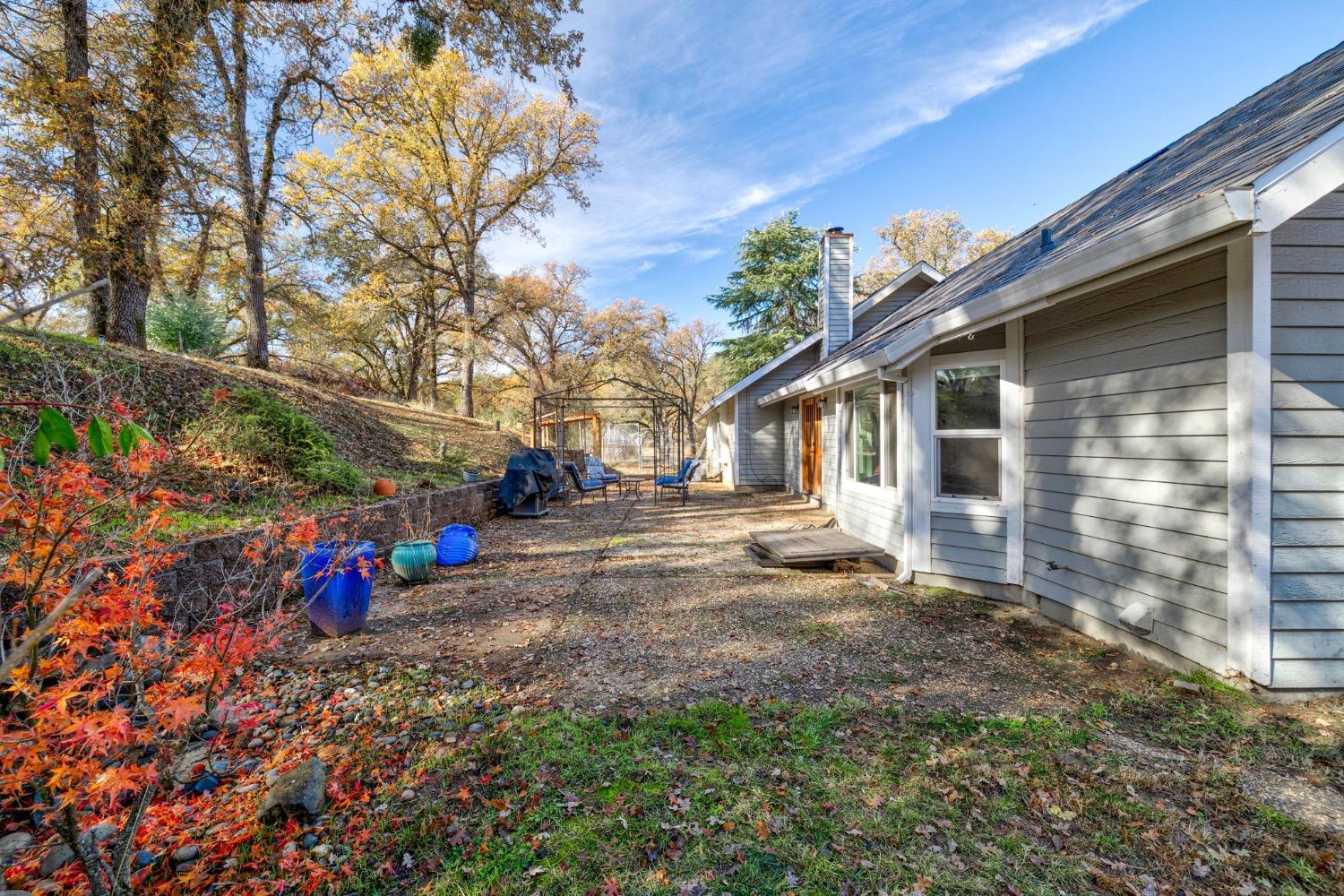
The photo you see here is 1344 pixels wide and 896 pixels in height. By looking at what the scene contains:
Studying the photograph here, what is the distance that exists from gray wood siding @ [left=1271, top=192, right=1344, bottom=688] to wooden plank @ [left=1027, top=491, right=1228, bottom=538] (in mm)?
252

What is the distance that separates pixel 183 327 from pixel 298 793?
35.8 ft

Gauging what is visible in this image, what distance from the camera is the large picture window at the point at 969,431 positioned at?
4727 mm

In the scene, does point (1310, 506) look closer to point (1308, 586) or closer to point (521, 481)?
point (1308, 586)

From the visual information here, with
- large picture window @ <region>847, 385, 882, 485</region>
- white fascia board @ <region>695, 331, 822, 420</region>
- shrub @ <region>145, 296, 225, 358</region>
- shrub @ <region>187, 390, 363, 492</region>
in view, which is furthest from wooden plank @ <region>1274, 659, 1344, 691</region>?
shrub @ <region>145, 296, 225, 358</region>

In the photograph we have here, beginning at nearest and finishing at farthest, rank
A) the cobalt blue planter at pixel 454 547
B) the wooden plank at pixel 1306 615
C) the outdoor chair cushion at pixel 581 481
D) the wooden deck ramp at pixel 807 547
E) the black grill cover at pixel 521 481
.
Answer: the wooden plank at pixel 1306 615, the wooden deck ramp at pixel 807 547, the cobalt blue planter at pixel 454 547, the black grill cover at pixel 521 481, the outdoor chair cushion at pixel 581 481

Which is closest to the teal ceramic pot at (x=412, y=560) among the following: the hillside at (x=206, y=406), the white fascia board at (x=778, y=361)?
the hillside at (x=206, y=406)

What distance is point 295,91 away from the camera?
8102mm

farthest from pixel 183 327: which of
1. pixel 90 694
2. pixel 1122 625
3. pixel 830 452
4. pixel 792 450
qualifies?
pixel 1122 625

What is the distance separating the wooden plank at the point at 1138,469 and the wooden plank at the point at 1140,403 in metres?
0.33

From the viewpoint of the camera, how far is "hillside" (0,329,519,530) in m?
4.46

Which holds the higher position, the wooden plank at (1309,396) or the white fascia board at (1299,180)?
the white fascia board at (1299,180)

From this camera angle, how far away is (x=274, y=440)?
569 centimetres

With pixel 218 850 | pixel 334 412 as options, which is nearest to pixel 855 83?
pixel 334 412

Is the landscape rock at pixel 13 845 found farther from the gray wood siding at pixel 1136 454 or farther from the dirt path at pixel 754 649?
the gray wood siding at pixel 1136 454
